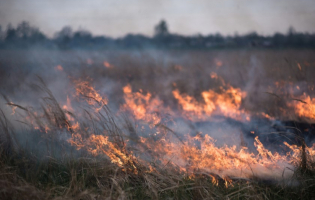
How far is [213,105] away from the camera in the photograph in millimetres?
5469

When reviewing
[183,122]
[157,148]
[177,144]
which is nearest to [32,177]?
[157,148]

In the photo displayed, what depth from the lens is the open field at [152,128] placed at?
2.36 metres

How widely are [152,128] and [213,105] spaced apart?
2.28 metres

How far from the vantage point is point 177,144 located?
120 inches

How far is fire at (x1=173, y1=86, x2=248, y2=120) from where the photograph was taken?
16.6 ft

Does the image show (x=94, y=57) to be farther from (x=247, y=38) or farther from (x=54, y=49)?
(x=247, y=38)

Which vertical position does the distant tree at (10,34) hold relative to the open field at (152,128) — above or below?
above

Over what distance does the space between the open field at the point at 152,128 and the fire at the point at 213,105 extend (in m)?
0.02

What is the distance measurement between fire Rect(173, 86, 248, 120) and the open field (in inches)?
0.8

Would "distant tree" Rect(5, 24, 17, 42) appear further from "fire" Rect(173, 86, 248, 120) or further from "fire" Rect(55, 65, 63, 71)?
"fire" Rect(173, 86, 248, 120)

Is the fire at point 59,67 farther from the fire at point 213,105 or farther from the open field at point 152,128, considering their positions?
the fire at point 213,105

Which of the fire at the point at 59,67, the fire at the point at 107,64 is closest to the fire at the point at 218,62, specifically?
the fire at the point at 107,64

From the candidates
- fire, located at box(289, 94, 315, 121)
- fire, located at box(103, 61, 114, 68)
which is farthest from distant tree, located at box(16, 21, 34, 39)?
fire, located at box(289, 94, 315, 121)

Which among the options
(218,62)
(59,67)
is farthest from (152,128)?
(218,62)
